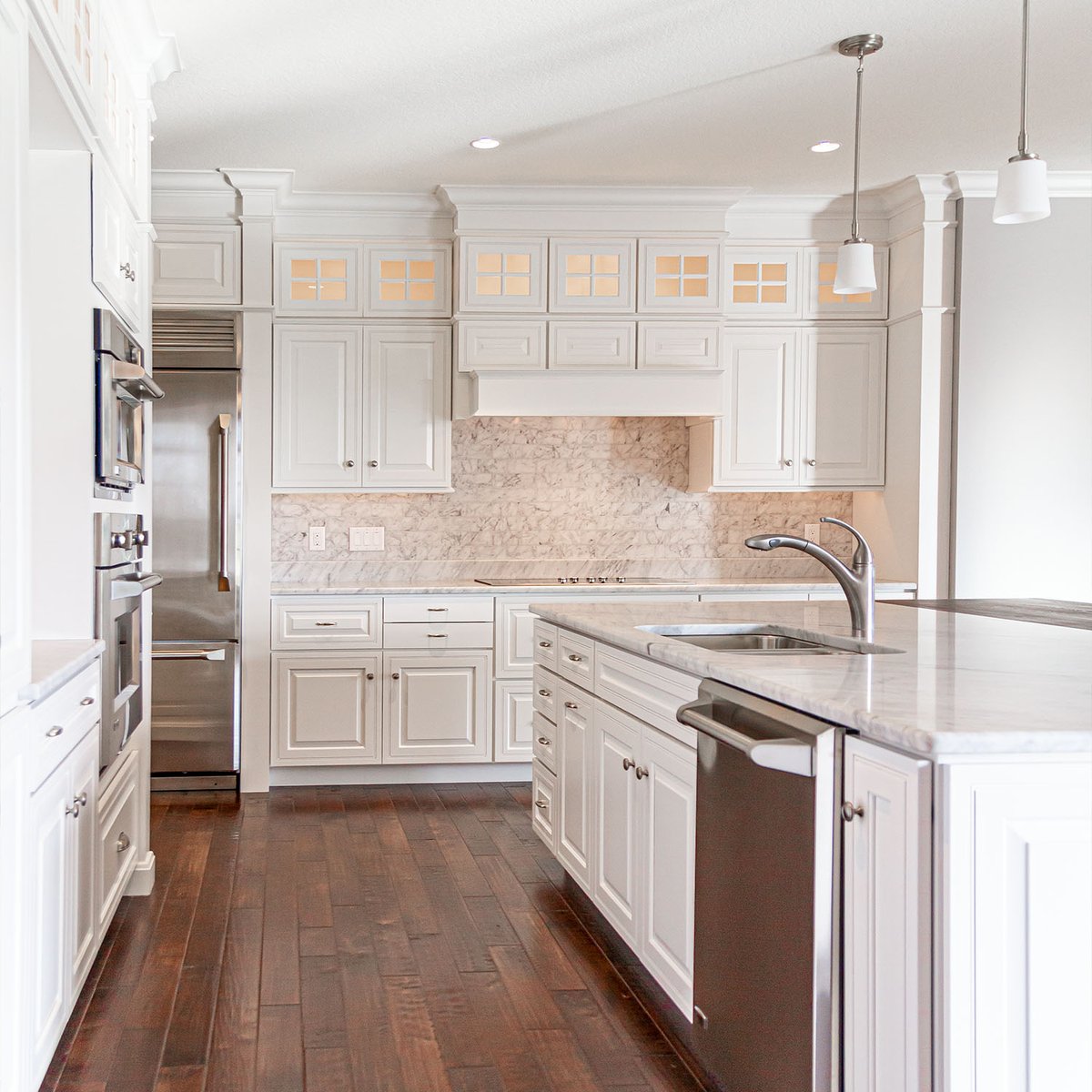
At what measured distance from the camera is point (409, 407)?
197 inches

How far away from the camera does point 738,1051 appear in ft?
6.44

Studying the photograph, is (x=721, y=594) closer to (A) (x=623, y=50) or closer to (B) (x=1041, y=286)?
(B) (x=1041, y=286)

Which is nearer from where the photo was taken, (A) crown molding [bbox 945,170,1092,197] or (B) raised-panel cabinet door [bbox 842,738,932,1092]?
(B) raised-panel cabinet door [bbox 842,738,932,1092]

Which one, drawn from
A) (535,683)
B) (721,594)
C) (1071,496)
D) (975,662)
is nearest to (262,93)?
(535,683)

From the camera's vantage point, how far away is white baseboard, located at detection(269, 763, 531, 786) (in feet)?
15.9

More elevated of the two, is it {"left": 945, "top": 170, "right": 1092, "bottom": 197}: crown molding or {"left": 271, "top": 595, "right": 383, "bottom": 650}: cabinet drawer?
{"left": 945, "top": 170, "right": 1092, "bottom": 197}: crown molding

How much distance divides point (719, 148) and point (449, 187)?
45.9 inches

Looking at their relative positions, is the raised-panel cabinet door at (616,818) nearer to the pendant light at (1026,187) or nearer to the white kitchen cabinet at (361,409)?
the pendant light at (1026,187)

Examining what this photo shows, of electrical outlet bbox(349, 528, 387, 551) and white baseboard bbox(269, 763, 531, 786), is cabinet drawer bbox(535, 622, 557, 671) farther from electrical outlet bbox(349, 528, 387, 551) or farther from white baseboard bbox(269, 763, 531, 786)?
electrical outlet bbox(349, 528, 387, 551)

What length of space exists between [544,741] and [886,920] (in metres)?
2.11

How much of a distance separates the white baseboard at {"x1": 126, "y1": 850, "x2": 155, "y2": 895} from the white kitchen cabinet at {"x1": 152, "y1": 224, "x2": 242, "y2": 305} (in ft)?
7.97

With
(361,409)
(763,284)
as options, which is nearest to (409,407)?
(361,409)

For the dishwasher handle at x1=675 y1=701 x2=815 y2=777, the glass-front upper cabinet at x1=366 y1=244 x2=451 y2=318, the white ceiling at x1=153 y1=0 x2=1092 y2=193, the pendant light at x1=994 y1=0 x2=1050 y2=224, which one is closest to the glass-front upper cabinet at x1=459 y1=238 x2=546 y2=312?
the glass-front upper cabinet at x1=366 y1=244 x2=451 y2=318

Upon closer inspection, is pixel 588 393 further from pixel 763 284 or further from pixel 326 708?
pixel 326 708
